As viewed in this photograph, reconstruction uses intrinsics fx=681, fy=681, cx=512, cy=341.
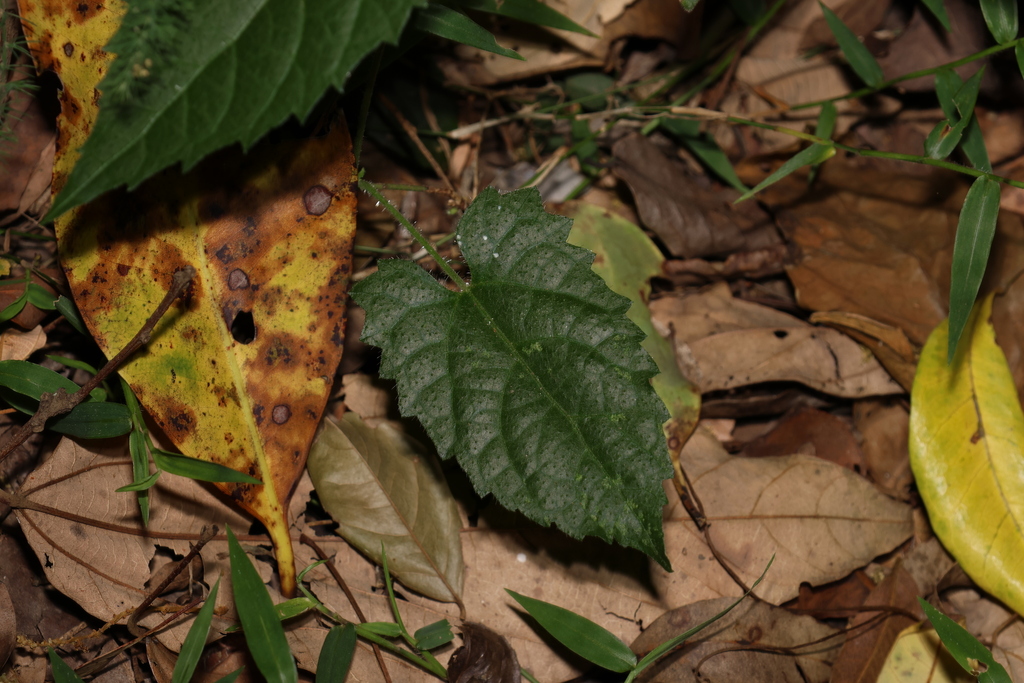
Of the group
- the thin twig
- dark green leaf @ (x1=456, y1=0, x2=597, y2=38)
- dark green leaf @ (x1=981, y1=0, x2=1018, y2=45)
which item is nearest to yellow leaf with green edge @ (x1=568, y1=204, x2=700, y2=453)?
dark green leaf @ (x1=456, y1=0, x2=597, y2=38)

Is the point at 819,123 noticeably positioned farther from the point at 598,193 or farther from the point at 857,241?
the point at 598,193

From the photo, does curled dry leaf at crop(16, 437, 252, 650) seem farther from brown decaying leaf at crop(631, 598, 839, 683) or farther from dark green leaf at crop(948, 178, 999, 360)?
dark green leaf at crop(948, 178, 999, 360)

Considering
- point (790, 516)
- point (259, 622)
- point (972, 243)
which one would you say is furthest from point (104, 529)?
point (972, 243)

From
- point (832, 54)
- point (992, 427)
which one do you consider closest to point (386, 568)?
point (992, 427)

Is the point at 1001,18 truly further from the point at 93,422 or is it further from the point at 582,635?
the point at 93,422

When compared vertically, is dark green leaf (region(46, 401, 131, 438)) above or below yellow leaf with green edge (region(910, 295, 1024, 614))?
above

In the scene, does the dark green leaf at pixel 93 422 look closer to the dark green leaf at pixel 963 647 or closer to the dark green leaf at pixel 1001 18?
the dark green leaf at pixel 963 647
